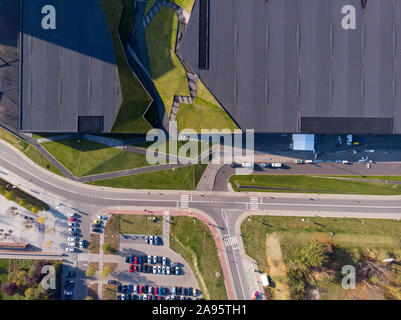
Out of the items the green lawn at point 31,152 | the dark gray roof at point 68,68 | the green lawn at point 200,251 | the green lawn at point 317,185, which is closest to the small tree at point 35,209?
the green lawn at point 31,152

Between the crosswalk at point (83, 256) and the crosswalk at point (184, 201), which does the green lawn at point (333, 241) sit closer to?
the crosswalk at point (184, 201)

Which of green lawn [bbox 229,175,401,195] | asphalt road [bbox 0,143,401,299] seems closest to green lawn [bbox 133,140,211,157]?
asphalt road [bbox 0,143,401,299]

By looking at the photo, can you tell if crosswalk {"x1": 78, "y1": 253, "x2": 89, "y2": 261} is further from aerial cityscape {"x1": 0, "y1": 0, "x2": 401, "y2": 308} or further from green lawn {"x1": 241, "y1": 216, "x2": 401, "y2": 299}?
green lawn {"x1": 241, "y1": 216, "x2": 401, "y2": 299}

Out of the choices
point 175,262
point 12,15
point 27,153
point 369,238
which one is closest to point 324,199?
point 369,238

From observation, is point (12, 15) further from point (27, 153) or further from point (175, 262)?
point (175, 262)

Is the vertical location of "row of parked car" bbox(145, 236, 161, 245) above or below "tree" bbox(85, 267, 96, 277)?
above
